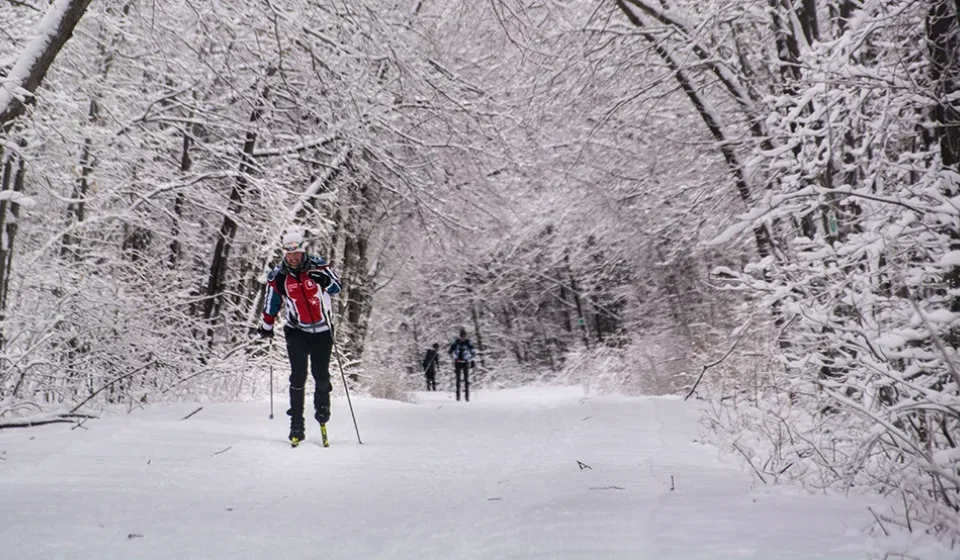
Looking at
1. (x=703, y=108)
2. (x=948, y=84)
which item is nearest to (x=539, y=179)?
(x=703, y=108)

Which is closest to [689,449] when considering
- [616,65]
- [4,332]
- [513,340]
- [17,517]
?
[17,517]

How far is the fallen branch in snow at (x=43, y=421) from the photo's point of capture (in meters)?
7.17

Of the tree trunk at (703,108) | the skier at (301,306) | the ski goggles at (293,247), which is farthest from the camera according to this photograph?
the tree trunk at (703,108)

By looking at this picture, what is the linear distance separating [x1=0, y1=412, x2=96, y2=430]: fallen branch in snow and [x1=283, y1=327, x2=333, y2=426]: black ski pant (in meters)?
1.99

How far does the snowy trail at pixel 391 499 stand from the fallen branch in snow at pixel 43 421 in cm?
25

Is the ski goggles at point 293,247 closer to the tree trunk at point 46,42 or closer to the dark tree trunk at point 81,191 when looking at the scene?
the tree trunk at point 46,42

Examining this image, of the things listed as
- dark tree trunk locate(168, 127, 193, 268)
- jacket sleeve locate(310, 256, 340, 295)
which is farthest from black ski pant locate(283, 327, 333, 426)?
dark tree trunk locate(168, 127, 193, 268)

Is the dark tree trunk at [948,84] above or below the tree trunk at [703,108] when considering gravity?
A: below

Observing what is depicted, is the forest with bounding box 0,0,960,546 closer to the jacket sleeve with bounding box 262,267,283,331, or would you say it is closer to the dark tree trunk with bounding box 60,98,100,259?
the dark tree trunk with bounding box 60,98,100,259

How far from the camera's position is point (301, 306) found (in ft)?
Answer: 24.9

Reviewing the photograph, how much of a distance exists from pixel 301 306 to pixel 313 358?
58cm

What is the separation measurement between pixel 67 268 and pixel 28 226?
67.6 inches

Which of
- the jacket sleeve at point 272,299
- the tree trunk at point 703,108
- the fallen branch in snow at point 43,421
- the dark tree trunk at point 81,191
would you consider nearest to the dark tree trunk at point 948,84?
the jacket sleeve at point 272,299

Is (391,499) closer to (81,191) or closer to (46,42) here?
(46,42)
